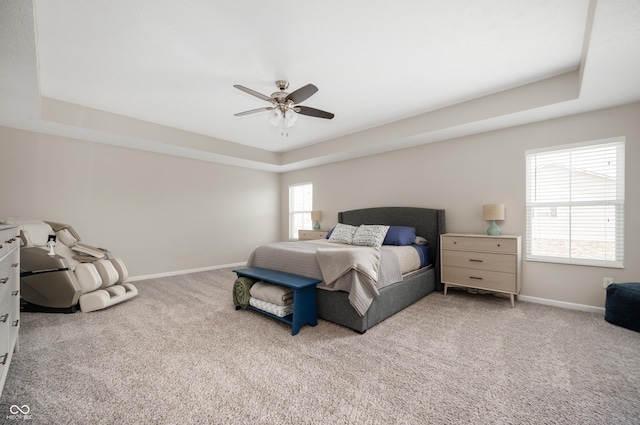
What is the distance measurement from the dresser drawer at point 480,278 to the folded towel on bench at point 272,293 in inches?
90.6

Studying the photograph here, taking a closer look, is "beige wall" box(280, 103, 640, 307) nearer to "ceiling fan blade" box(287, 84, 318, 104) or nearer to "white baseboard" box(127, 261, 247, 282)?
"ceiling fan blade" box(287, 84, 318, 104)

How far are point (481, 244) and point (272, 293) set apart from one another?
106 inches

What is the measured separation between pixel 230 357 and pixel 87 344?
4.27 feet

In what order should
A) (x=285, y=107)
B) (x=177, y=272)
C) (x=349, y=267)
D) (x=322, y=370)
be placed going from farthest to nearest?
1. (x=177, y=272)
2. (x=285, y=107)
3. (x=349, y=267)
4. (x=322, y=370)

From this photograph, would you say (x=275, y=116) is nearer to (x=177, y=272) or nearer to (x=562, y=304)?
(x=177, y=272)

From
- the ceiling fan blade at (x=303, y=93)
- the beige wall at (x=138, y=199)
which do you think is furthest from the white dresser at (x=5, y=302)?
the beige wall at (x=138, y=199)

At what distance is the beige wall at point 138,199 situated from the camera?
3646mm

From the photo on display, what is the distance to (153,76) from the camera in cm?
282

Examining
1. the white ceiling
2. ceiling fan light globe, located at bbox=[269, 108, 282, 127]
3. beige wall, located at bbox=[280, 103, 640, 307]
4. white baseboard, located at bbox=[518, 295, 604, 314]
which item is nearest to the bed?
beige wall, located at bbox=[280, 103, 640, 307]

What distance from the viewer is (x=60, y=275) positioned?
9.50ft

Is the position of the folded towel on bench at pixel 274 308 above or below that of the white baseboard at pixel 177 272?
above

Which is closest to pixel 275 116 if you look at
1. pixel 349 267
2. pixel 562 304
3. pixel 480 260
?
pixel 349 267

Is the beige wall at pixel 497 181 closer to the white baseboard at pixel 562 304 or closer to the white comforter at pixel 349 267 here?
the white baseboard at pixel 562 304

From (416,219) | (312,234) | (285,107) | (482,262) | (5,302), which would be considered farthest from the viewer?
(312,234)
